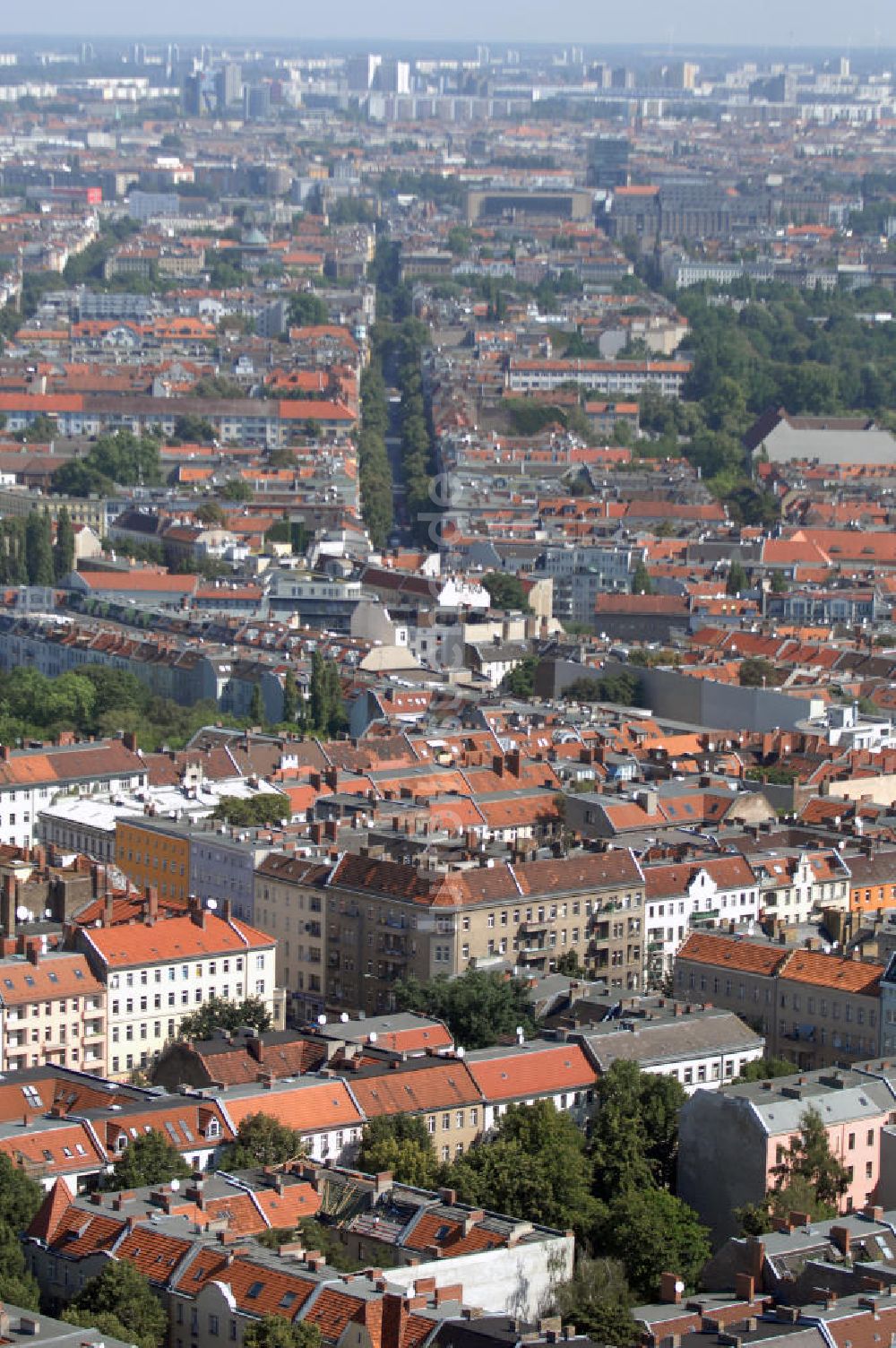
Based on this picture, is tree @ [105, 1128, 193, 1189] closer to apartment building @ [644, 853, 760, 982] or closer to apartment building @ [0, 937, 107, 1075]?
apartment building @ [0, 937, 107, 1075]

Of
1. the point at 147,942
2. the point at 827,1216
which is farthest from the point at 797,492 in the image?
the point at 827,1216

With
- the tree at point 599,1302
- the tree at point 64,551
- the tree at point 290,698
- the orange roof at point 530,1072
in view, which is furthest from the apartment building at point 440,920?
the tree at point 64,551

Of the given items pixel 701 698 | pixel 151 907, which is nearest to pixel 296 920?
pixel 151 907

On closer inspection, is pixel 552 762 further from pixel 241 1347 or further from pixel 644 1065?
pixel 241 1347

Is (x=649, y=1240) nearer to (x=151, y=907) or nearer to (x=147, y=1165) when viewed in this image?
(x=147, y=1165)

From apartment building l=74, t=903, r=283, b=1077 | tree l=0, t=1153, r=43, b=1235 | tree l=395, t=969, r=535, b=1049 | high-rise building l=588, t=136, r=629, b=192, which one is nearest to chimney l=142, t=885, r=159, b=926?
apartment building l=74, t=903, r=283, b=1077

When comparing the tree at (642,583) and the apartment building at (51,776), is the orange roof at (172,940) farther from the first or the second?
the tree at (642,583)

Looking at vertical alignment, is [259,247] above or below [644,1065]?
below
